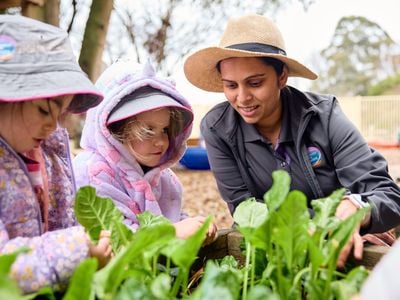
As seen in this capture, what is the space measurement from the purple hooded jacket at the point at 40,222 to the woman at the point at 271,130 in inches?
21.6

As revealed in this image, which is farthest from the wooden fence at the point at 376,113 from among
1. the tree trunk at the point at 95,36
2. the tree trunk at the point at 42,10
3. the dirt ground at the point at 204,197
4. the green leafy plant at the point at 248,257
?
the green leafy plant at the point at 248,257

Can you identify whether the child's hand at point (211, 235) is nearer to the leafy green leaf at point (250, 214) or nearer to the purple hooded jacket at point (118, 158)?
the leafy green leaf at point (250, 214)

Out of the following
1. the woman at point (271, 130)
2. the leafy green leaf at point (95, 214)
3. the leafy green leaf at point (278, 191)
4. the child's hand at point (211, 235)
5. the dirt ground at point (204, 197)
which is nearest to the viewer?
the leafy green leaf at point (278, 191)

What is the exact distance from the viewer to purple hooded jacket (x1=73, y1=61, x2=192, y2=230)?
133 centimetres

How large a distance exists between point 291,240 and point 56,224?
580mm

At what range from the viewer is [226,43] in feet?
5.02

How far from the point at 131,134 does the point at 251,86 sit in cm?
37

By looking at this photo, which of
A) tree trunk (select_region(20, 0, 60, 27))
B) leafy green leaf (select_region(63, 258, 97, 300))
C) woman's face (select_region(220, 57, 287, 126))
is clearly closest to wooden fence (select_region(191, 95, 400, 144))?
tree trunk (select_region(20, 0, 60, 27))

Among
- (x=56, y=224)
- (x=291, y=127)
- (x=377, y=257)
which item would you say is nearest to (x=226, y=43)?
(x=291, y=127)

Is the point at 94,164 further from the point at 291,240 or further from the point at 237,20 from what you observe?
the point at 291,240

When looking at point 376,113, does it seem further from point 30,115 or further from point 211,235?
point 30,115

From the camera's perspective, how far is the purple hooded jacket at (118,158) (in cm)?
133

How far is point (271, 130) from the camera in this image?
159 cm

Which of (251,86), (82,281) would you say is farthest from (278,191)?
(251,86)
